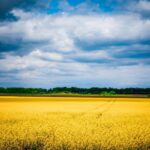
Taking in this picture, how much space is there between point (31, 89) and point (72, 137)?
473 feet

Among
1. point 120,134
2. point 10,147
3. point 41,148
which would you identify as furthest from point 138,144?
point 10,147

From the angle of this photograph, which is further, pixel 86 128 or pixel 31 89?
pixel 31 89

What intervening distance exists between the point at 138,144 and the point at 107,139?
66.0 inches

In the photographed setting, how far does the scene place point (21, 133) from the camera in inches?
650

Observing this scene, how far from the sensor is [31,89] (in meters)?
158

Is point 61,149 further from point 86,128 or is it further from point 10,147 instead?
point 86,128

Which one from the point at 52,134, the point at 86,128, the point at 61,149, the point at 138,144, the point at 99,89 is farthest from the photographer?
the point at 99,89

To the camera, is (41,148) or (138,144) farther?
(138,144)

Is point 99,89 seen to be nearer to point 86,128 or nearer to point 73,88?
point 73,88

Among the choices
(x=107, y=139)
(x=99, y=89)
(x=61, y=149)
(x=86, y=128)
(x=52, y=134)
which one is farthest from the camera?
(x=99, y=89)

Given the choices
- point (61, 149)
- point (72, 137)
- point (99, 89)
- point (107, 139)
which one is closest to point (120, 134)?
point (107, 139)

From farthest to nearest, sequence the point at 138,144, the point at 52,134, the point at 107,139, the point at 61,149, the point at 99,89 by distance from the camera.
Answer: the point at 99,89 < the point at 52,134 < the point at 107,139 < the point at 138,144 < the point at 61,149

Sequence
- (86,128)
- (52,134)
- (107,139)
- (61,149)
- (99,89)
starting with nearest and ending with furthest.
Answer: (61,149)
(107,139)
(52,134)
(86,128)
(99,89)

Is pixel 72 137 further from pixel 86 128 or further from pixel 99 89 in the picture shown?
pixel 99 89
